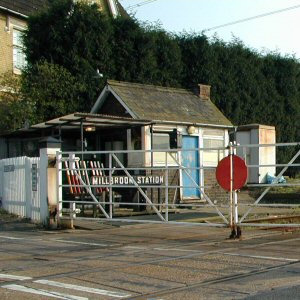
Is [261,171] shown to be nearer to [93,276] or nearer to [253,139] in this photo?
[253,139]

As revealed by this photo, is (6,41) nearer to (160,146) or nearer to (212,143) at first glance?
(160,146)

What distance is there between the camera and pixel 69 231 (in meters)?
13.2

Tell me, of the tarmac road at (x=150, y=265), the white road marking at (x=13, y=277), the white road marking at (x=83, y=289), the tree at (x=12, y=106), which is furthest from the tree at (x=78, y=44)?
the white road marking at (x=83, y=289)

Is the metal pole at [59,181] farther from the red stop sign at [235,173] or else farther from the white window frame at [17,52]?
the white window frame at [17,52]

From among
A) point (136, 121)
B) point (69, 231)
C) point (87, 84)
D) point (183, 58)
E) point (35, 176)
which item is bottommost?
point (69, 231)

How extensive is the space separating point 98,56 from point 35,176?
8.61 meters

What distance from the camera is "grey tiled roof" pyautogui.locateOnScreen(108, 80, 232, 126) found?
742 inches

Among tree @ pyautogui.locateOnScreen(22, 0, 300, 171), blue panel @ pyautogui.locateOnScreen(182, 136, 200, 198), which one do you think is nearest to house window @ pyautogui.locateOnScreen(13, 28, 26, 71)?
tree @ pyautogui.locateOnScreen(22, 0, 300, 171)

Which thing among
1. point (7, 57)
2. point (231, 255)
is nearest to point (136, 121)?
point (231, 255)

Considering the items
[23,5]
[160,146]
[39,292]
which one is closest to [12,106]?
[160,146]

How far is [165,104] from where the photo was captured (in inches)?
784

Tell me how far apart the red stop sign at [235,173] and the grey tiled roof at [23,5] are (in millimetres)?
17105

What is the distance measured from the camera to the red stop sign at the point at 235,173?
1096cm

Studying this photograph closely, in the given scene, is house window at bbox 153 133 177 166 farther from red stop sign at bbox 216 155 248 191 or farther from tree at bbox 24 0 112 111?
red stop sign at bbox 216 155 248 191
